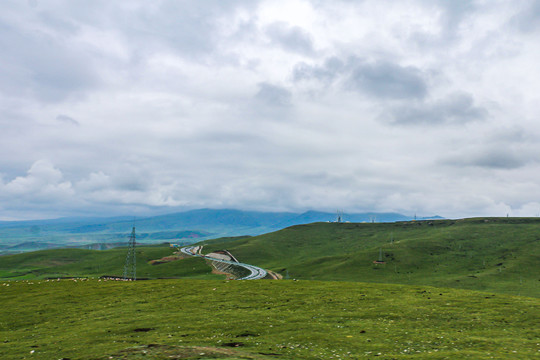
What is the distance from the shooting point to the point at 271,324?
33375 mm

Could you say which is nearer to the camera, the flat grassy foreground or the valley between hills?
the flat grassy foreground

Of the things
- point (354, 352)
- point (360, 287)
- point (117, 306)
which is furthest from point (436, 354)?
point (117, 306)

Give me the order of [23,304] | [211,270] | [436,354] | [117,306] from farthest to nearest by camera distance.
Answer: [211,270]
[23,304]
[117,306]
[436,354]

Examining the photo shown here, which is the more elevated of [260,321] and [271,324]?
[271,324]

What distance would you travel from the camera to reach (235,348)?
24.8 m

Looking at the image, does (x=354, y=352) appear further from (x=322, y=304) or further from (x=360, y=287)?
(x=360, y=287)

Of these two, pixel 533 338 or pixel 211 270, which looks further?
pixel 211 270

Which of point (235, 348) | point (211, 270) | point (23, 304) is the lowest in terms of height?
point (211, 270)

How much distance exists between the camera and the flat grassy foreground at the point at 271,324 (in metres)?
24.2

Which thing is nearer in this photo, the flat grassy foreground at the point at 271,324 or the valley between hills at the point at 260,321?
the flat grassy foreground at the point at 271,324

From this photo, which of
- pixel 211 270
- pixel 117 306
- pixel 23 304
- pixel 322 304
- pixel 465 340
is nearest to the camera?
pixel 465 340

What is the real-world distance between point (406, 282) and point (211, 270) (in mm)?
105520

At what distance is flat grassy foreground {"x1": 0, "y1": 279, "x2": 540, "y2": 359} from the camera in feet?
79.4

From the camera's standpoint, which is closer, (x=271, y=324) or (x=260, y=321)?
(x=271, y=324)
